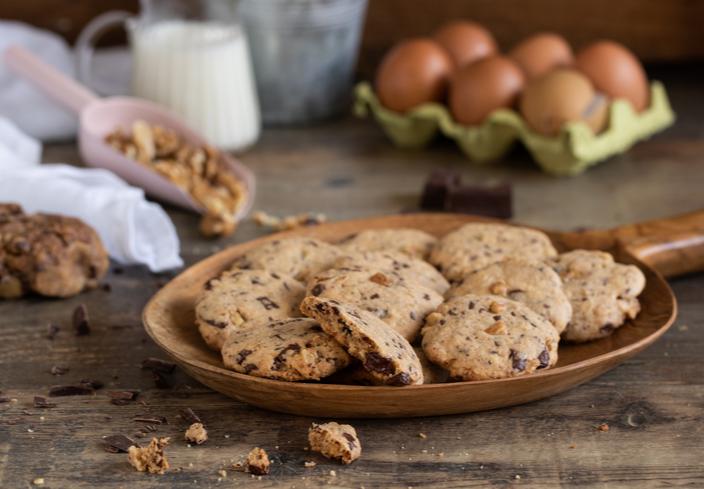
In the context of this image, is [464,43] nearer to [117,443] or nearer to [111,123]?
[111,123]

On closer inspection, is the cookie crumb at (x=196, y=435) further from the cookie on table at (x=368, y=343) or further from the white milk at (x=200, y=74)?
the white milk at (x=200, y=74)

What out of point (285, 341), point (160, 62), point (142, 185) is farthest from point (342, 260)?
point (160, 62)

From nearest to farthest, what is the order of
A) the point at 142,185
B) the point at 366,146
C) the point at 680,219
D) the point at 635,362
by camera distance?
the point at 635,362, the point at 680,219, the point at 142,185, the point at 366,146

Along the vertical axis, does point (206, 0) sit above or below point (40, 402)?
above

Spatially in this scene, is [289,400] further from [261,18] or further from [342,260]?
[261,18]

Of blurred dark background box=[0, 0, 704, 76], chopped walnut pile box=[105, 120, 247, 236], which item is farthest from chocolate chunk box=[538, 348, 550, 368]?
blurred dark background box=[0, 0, 704, 76]

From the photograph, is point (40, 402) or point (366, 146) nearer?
point (40, 402)
